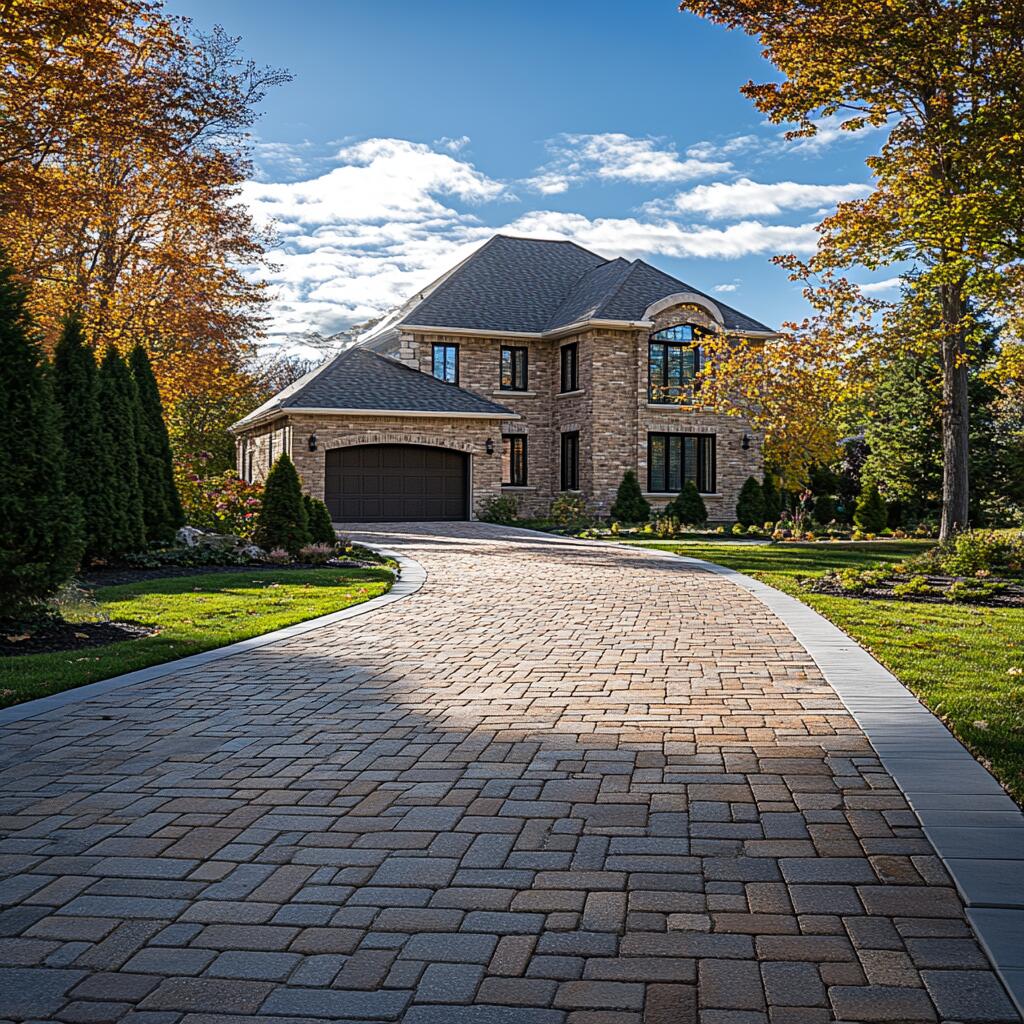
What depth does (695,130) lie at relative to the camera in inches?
872

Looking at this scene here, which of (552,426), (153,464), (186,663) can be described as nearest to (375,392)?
(552,426)

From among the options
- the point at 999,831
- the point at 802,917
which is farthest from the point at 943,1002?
the point at 999,831

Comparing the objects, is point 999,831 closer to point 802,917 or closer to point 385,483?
point 802,917

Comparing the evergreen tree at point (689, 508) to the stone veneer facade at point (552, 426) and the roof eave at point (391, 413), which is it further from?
the roof eave at point (391, 413)

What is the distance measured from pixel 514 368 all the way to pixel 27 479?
78.1 ft

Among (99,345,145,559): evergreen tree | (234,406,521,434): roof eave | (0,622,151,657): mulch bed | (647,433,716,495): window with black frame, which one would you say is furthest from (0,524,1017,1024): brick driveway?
(647,433,716,495): window with black frame

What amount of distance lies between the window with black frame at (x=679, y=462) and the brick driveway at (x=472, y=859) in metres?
23.7

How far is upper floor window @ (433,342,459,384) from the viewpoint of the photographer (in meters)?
31.3

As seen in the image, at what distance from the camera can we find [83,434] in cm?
1478

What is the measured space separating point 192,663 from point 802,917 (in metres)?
5.81

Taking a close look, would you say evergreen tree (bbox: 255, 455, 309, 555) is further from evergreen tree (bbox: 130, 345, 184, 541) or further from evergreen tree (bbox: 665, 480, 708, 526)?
evergreen tree (bbox: 665, 480, 708, 526)

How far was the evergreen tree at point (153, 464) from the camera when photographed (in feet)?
55.1

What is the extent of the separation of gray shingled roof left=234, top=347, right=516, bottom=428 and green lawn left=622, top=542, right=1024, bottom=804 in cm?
1537

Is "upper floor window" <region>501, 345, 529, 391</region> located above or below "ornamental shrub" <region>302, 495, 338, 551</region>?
above
